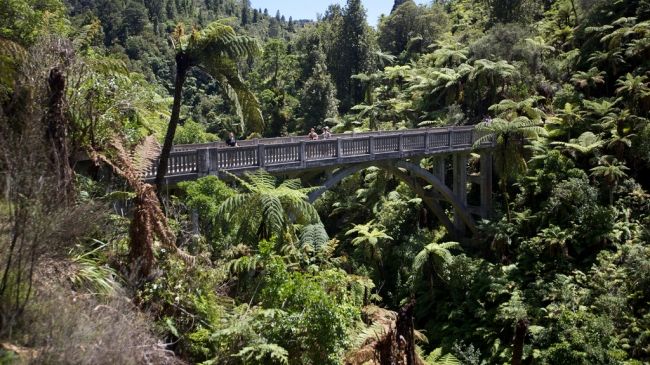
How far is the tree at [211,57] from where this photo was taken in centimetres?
816

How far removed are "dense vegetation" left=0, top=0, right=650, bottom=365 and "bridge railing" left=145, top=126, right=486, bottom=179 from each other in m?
0.60

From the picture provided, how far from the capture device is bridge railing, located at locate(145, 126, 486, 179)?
9.90 metres

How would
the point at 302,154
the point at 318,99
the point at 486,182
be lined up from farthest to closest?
the point at 318,99
the point at 486,182
the point at 302,154

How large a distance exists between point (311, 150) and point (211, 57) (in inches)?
185

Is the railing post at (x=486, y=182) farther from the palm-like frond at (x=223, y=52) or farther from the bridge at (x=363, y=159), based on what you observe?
the palm-like frond at (x=223, y=52)

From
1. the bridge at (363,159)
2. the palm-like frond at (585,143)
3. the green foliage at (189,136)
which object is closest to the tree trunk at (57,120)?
the bridge at (363,159)

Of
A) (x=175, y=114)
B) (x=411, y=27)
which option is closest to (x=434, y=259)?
(x=175, y=114)

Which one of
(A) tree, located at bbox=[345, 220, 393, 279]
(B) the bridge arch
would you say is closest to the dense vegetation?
(A) tree, located at bbox=[345, 220, 393, 279]

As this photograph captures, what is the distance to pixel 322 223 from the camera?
Result: 16531mm

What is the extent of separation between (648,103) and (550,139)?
3.11 m

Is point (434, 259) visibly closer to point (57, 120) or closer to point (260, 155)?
point (260, 155)

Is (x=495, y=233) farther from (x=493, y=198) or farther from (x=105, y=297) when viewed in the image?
(x=105, y=297)

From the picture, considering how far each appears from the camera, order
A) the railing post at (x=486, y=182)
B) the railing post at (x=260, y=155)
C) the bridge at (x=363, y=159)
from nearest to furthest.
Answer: the bridge at (x=363, y=159), the railing post at (x=260, y=155), the railing post at (x=486, y=182)

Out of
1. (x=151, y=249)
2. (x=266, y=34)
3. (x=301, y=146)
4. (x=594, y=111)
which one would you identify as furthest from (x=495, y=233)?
(x=266, y=34)
